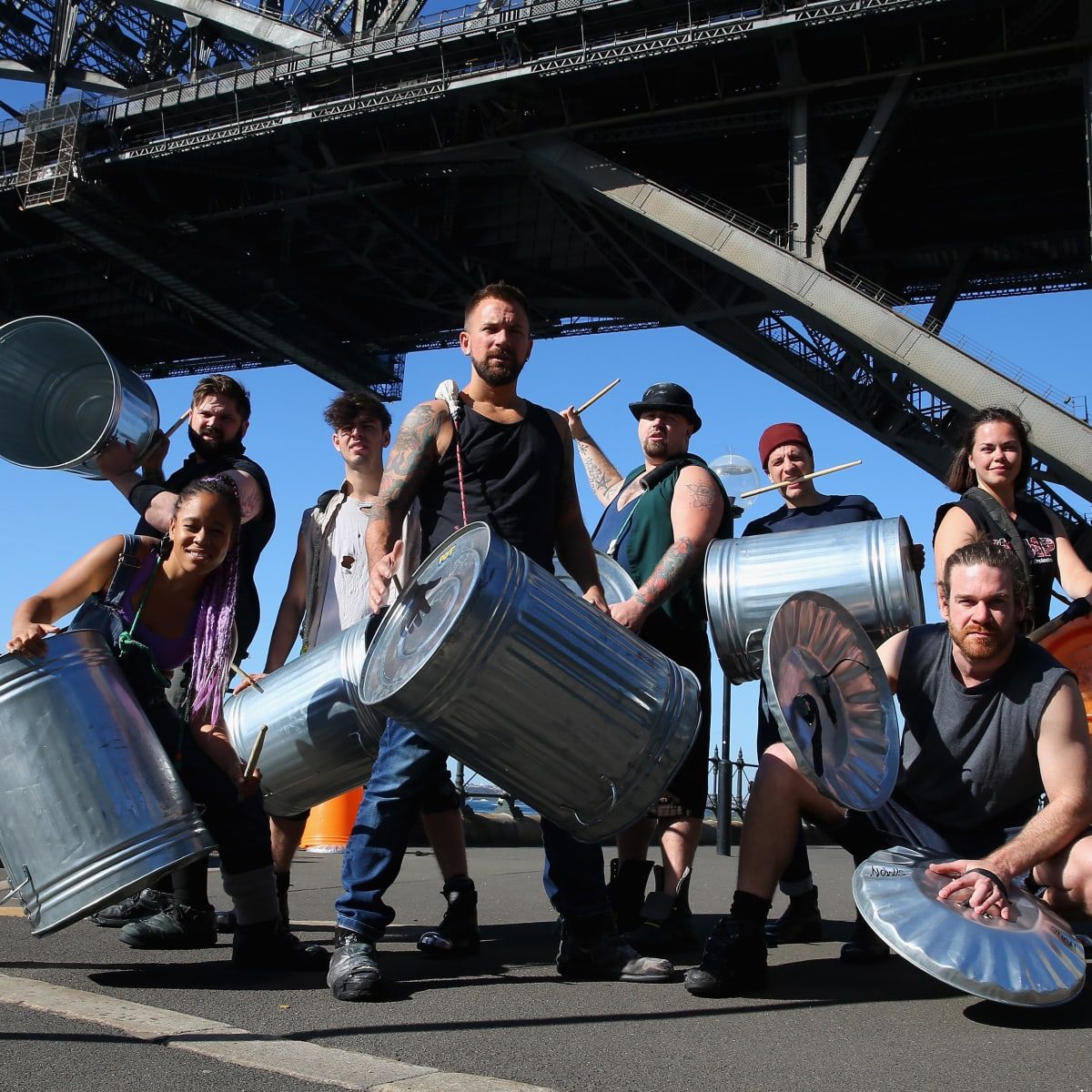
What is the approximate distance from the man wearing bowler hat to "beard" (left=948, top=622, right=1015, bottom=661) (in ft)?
2.62

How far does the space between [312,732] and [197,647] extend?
0.39m

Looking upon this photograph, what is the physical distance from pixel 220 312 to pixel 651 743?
3549cm

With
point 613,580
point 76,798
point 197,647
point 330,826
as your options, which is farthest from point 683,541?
point 330,826

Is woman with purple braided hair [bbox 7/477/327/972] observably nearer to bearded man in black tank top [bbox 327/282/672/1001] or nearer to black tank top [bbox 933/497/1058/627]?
bearded man in black tank top [bbox 327/282/672/1001]

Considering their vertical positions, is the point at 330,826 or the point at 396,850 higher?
the point at 396,850

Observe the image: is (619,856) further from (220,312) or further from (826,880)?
(220,312)

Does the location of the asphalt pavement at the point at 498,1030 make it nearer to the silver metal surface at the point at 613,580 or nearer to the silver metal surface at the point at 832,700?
the silver metal surface at the point at 832,700

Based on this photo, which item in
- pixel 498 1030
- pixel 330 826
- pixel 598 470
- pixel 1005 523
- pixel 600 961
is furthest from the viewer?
pixel 330 826

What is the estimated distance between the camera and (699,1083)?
1.95 metres

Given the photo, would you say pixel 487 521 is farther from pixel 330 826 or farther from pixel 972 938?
pixel 330 826

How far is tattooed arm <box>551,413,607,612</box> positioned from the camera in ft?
10.8

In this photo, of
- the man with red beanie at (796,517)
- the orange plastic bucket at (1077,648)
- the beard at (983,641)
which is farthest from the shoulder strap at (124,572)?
the orange plastic bucket at (1077,648)

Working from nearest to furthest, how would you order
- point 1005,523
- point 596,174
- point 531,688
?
1. point 531,688
2. point 1005,523
3. point 596,174

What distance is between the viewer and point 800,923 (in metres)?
3.77
